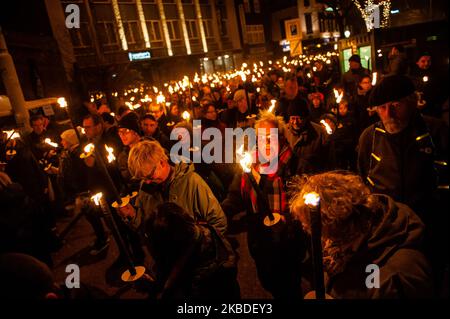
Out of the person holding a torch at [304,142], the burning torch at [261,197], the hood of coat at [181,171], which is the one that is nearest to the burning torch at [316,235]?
the burning torch at [261,197]

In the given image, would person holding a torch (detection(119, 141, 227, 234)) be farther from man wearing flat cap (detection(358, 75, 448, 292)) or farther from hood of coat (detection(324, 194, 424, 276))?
man wearing flat cap (detection(358, 75, 448, 292))

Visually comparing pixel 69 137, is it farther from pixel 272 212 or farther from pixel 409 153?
pixel 409 153

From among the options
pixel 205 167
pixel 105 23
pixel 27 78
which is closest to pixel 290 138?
pixel 205 167

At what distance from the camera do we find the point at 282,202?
10.5 feet

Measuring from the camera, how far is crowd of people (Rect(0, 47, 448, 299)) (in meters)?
1.62

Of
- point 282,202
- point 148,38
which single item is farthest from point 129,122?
point 148,38

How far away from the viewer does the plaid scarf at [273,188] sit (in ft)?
10.5

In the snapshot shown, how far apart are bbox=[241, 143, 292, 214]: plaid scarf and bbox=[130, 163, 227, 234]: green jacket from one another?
433 millimetres

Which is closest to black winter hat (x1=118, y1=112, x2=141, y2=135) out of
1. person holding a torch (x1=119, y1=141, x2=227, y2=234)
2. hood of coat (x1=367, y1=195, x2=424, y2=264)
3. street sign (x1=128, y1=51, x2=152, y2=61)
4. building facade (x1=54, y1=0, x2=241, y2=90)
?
person holding a torch (x1=119, y1=141, x2=227, y2=234)

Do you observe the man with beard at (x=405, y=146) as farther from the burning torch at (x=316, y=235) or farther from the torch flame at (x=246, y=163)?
the burning torch at (x=316, y=235)

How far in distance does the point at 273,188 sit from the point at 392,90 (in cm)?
144

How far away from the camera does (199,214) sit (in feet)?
9.71

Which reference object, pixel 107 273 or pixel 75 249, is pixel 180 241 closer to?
pixel 107 273

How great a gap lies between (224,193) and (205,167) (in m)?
0.61
